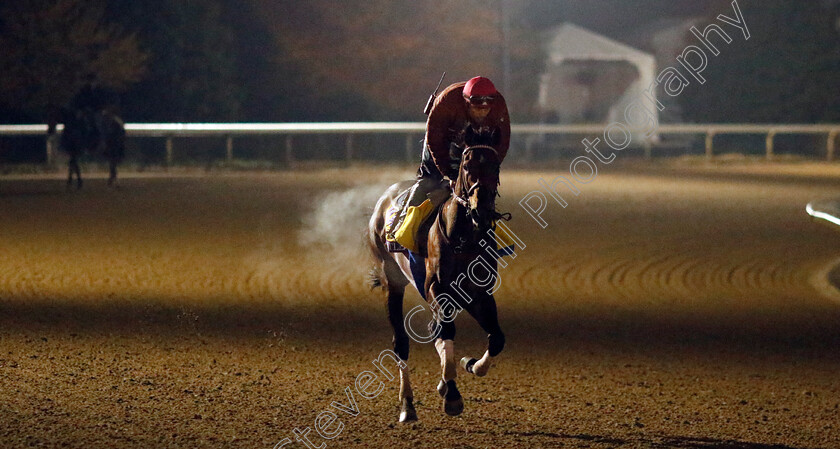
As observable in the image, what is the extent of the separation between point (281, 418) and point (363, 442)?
2.10 ft

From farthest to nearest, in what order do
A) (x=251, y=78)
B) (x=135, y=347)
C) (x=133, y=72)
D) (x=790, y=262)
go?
(x=251, y=78) → (x=133, y=72) → (x=790, y=262) → (x=135, y=347)

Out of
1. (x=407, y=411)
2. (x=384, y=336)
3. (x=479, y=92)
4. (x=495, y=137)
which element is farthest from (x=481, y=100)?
(x=384, y=336)

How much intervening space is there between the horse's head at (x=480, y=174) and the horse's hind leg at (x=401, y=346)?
1136 mm

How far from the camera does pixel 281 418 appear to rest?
5.75m

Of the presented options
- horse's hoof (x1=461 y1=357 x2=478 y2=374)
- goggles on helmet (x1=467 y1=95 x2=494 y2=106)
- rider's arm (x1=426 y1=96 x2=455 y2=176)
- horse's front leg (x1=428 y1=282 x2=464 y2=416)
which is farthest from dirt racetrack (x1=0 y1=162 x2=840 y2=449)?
goggles on helmet (x1=467 y1=95 x2=494 y2=106)

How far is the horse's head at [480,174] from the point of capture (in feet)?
16.7

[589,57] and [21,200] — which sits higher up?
[589,57]

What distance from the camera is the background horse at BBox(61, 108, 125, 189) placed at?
21547mm

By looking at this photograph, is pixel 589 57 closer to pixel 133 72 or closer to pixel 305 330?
pixel 133 72

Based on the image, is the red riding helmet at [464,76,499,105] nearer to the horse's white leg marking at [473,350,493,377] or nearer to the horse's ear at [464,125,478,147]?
the horse's ear at [464,125,478,147]

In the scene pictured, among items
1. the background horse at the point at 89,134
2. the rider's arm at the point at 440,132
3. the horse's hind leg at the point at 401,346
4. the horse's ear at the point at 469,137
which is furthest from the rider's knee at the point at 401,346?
the background horse at the point at 89,134

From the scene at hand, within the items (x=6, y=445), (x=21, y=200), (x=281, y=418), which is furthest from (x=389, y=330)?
(x=21, y=200)

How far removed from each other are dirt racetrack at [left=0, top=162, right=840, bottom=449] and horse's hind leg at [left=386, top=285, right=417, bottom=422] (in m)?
0.10

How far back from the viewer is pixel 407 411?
5.73 m
